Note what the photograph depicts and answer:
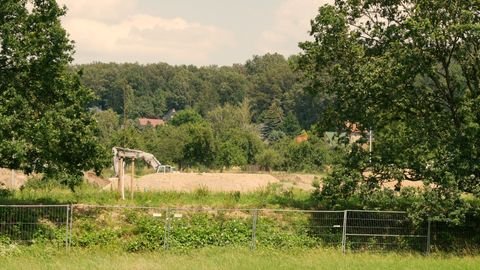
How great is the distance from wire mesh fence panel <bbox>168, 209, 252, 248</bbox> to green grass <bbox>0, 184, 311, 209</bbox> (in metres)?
2.14

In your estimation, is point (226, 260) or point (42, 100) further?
point (42, 100)

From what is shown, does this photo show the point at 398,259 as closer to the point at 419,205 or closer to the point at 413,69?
the point at 419,205

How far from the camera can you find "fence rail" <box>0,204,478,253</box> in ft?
77.5

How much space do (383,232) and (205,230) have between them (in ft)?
20.5

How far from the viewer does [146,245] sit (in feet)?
78.1

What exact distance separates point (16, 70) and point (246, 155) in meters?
73.8

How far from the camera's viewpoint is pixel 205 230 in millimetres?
24578

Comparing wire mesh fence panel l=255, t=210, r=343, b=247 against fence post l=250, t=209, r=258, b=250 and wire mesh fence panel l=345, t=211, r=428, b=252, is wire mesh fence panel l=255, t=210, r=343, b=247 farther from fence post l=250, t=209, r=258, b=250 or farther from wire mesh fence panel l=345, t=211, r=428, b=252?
wire mesh fence panel l=345, t=211, r=428, b=252

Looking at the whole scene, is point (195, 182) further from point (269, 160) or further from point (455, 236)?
point (269, 160)

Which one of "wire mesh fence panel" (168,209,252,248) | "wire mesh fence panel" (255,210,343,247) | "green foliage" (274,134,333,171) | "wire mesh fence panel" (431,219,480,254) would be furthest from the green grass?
"green foliage" (274,134,333,171)

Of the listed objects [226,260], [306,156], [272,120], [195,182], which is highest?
[272,120]

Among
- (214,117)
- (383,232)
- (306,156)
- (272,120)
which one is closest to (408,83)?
(383,232)

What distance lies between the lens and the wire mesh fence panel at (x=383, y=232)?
24.7 metres

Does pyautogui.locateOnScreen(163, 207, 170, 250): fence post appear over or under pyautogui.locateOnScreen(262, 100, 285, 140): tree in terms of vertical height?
under
